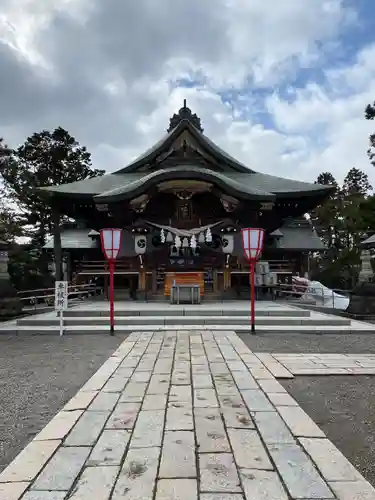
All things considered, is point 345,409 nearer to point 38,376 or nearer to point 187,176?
point 38,376

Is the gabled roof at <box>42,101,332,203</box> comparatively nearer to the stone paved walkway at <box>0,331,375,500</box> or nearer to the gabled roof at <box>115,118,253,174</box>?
the gabled roof at <box>115,118,253,174</box>

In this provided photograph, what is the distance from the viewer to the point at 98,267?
52.8ft

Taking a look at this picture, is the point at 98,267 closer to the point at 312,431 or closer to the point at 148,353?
the point at 148,353

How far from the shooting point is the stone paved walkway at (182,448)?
2.18 metres

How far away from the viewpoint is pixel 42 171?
25703 millimetres

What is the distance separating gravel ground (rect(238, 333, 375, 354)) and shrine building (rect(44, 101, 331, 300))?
612 centimetres

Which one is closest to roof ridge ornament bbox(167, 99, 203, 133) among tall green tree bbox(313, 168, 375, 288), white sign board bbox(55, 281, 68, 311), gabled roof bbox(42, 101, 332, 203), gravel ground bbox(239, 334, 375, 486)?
gabled roof bbox(42, 101, 332, 203)

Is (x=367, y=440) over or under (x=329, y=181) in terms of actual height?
under

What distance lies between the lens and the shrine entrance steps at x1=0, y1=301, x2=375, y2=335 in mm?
8727

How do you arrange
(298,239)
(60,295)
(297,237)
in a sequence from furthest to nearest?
(297,237) → (298,239) → (60,295)

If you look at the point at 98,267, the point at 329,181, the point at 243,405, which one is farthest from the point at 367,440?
the point at 329,181

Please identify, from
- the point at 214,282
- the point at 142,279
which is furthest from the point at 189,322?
the point at 142,279

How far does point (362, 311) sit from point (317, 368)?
6529mm

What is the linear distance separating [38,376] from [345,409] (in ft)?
12.2
